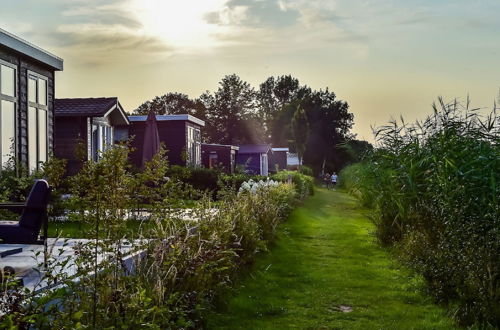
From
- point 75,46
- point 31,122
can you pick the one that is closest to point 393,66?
point 75,46

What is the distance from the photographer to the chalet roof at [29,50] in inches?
447

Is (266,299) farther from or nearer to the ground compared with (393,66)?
nearer to the ground

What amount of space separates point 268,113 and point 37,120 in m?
67.8

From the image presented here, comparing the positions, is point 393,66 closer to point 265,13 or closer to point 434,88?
point 434,88

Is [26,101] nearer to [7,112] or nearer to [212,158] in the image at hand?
[7,112]

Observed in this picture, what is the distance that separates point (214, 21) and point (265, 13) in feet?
2.91

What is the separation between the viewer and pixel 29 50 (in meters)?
12.4

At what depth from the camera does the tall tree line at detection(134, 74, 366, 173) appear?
59125mm

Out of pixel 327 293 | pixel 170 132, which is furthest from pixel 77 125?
pixel 327 293

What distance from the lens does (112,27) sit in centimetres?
1030

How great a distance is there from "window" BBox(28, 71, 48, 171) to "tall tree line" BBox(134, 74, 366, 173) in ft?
129

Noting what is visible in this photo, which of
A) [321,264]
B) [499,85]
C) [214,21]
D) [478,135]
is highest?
[214,21]

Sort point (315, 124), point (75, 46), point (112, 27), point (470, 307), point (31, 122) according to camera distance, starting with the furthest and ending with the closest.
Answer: point (315, 124) → point (31, 122) → point (75, 46) → point (112, 27) → point (470, 307)

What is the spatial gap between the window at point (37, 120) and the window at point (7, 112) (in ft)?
2.27
